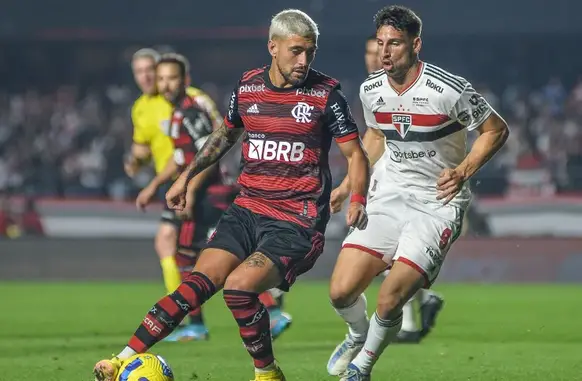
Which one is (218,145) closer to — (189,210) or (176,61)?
(189,210)

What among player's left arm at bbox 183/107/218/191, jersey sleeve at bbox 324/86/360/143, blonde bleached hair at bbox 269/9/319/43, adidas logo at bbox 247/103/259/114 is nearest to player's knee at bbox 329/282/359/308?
jersey sleeve at bbox 324/86/360/143

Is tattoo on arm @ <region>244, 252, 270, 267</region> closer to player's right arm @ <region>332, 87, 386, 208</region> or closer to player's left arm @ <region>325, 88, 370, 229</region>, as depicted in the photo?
player's left arm @ <region>325, 88, 370, 229</region>

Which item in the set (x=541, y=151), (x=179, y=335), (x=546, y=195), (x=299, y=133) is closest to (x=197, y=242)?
(x=179, y=335)

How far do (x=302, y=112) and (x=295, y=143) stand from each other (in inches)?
6.9

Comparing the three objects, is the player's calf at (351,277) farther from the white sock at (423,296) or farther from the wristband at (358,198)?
the white sock at (423,296)

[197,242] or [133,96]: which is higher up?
[197,242]

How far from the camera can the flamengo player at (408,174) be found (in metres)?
7.71

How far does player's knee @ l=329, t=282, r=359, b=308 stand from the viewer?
7.91 m

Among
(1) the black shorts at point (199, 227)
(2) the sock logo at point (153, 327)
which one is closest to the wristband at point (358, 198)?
(2) the sock logo at point (153, 327)

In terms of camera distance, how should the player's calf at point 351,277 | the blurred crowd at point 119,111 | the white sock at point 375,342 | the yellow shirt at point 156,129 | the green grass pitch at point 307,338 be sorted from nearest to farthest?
1. the white sock at point 375,342
2. the player's calf at point 351,277
3. the green grass pitch at point 307,338
4. the yellow shirt at point 156,129
5. the blurred crowd at point 119,111

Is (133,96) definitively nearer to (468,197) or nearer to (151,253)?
(151,253)

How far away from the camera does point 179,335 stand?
11.2 m

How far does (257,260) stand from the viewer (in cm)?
734

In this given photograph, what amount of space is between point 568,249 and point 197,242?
8.83 metres
